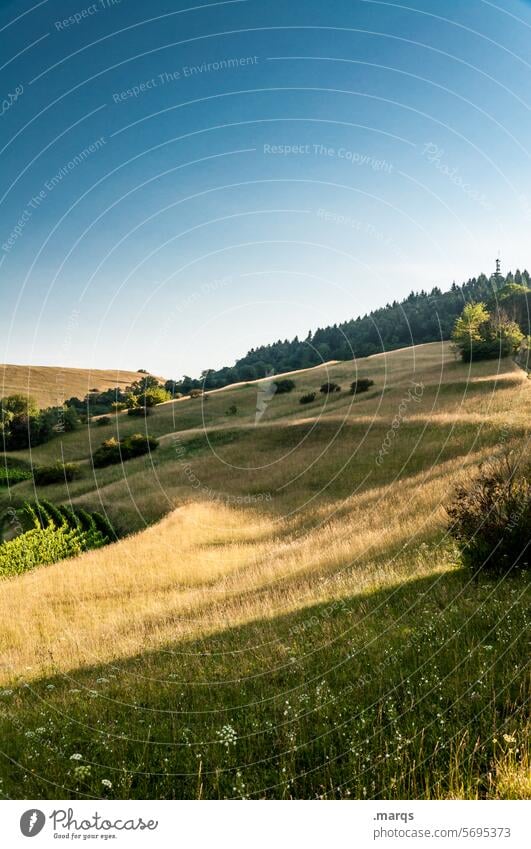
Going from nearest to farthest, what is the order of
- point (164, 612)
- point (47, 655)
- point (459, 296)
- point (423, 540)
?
1. point (47, 655)
2. point (164, 612)
3. point (423, 540)
4. point (459, 296)

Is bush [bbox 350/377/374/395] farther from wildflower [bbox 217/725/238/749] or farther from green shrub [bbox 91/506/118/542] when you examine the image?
wildflower [bbox 217/725/238/749]

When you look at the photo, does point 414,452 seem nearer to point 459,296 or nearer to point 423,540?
point 423,540

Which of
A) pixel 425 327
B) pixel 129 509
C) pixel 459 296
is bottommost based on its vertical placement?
pixel 129 509

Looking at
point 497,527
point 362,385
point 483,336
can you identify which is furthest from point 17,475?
point 497,527

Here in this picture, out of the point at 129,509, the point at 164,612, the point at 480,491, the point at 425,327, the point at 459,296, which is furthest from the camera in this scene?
the point at 459,296

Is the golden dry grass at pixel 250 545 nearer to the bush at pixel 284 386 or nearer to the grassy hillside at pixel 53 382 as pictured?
the bush at pixel 284 386

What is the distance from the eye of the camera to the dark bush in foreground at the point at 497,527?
8.91 meters

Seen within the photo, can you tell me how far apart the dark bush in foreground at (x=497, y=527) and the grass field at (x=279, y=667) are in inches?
20.1

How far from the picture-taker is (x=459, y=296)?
11006 cm

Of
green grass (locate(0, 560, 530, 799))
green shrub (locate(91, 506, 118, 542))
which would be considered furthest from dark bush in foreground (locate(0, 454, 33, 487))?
green grass (locate(0, 560, 530, 799))

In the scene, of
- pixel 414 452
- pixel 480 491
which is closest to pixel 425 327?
pixel 414 452

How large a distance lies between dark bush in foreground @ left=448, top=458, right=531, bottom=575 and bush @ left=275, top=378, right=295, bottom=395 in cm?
5281

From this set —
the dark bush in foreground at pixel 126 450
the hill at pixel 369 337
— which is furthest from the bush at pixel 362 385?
the dark bush in foreground at pixel 126 450

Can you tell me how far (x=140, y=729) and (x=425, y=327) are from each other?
3665 inches
